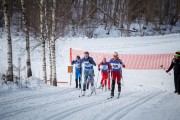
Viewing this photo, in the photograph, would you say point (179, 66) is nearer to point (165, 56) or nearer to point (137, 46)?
point (165, 56)

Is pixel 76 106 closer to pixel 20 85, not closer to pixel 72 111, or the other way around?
pixel 72 111

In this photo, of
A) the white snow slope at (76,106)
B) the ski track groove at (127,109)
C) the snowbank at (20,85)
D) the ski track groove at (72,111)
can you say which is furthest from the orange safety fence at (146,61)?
the ski track groove at (72,111)

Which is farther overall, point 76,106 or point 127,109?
point 76,106

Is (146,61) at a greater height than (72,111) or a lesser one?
greater

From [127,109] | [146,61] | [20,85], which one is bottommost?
[127,109]

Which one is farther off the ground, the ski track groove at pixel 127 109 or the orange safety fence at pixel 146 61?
the orange safety fence at pixel 146 61

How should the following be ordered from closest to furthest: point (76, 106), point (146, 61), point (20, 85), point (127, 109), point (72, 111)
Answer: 1. point (72, 111)
2. point (127, 109)
3. point (76, 106)
4. point (20, 85)
5. point (146, 61)

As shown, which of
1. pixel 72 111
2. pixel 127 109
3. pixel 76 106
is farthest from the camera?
pixel 76 106

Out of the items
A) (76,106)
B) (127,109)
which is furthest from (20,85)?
(127,109)

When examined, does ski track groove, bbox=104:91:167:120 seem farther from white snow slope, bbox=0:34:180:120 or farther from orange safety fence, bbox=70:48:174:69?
orange safety fence, bbox=70:48:174:69

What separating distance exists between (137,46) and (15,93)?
20.3 meters

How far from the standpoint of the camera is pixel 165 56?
19656 mm

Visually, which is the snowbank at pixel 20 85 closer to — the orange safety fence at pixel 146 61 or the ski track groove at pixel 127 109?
the ski track groove at pixel 127 109

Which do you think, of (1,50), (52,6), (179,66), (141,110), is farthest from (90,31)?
(141,110)
